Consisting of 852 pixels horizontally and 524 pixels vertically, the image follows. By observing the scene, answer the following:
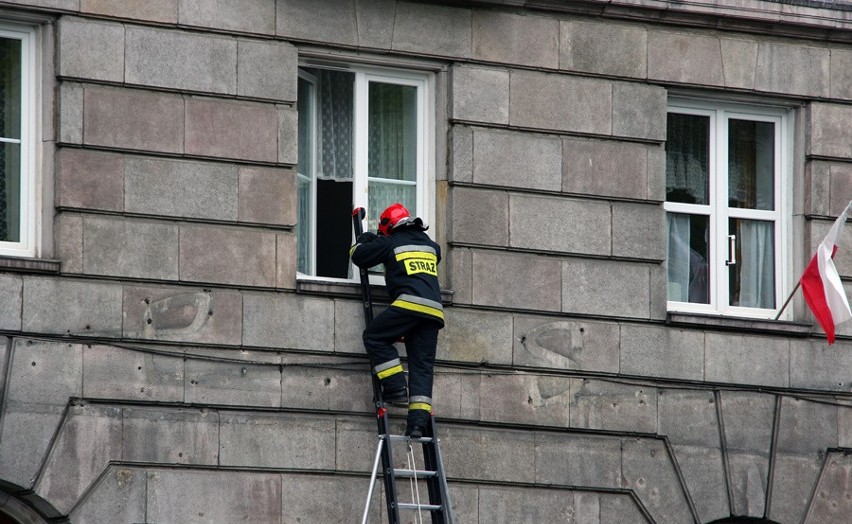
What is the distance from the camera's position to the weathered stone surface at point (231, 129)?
17.5m

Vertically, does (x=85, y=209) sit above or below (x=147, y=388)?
above

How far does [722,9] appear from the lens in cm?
1953

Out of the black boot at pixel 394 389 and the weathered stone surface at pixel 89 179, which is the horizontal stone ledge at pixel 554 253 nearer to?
the black boot at pixel 394 389

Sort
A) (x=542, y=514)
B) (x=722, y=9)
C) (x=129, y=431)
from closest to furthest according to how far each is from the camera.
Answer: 1. (x=129, y=431)
2. (x=542, y=514)
3. (x=722, y=9)

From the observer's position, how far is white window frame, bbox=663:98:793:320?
1978 cm

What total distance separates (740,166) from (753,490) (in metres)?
3.33

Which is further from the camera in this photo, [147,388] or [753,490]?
[753,490]

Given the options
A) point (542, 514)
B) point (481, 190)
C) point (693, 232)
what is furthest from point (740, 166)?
point (542, 514)

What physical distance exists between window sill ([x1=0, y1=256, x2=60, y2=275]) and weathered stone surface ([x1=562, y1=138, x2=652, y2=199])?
503 centimetres

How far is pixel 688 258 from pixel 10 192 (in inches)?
267

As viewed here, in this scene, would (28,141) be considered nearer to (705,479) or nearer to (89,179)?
(89,179)

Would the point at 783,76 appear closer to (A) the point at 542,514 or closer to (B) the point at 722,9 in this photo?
(B) the point at 722,9

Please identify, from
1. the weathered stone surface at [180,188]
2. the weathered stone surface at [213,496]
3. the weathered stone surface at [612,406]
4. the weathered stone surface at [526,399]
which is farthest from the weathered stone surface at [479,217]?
the weathered stone surface at [213,496]

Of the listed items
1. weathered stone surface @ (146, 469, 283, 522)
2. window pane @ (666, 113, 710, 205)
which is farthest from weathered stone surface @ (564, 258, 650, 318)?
weathered stone surface @ (146, 469, 283, 522)
